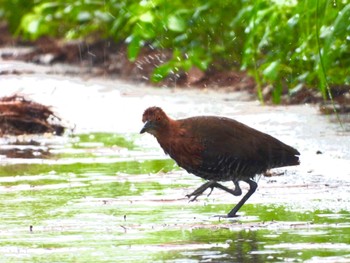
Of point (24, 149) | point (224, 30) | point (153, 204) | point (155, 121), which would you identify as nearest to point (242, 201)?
point (153, 204)

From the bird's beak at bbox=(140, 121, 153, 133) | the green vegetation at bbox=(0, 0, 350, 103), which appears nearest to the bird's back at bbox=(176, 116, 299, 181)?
the bird's beak at bbox=(140, 121, 153, 133)

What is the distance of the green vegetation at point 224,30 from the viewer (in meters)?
8.55

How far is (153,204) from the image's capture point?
6758mm

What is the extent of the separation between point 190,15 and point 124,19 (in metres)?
2.62

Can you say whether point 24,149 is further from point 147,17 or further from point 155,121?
point 147,17

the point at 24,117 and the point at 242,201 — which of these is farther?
the point at 24,117

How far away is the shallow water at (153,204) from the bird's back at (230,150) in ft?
0.64

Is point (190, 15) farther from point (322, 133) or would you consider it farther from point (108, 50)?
point (322, 133)

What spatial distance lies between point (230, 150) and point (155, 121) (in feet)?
1.40

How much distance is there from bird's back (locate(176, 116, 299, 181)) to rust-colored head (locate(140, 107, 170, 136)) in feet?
0.27

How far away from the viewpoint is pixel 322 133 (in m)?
10.3

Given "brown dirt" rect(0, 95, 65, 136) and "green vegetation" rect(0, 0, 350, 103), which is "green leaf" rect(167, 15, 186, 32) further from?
"brown dirt" rect(0, 95, 65, 136)

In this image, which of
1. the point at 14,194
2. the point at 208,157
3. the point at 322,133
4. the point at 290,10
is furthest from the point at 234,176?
the point at 290,10

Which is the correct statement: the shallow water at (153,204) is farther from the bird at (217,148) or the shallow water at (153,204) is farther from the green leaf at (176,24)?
the green leaf at (176,24)
